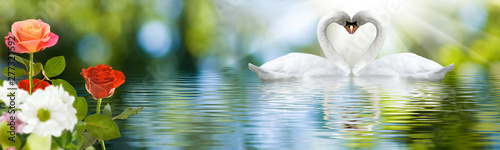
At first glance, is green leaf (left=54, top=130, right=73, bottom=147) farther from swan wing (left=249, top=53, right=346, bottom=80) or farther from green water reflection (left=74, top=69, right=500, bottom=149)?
swan wing (left=249, top=53, right=346, bottom=80)

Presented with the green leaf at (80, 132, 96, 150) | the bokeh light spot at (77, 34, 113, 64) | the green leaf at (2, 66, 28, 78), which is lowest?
the bokeh light spot at (77, 34, 113, 64)

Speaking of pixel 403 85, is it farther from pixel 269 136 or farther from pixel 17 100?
pixel 17 100

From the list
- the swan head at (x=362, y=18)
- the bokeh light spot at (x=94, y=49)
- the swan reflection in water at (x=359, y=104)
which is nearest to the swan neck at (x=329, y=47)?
the swan head at (x=362, y=18)

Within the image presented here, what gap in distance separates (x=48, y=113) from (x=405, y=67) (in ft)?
31.6

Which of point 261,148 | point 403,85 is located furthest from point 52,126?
point 403,85

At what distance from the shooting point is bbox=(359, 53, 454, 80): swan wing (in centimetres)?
A: 1084

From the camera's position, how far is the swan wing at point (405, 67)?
35.6 ft

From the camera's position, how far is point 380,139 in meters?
4.62

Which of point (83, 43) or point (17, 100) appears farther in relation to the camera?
point (83, 43)

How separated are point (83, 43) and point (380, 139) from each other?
1636 cm

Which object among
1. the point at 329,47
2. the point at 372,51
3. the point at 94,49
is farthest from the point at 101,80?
the point at 94,49

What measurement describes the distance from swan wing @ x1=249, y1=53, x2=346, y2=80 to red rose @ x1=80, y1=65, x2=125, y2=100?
25.7 feet

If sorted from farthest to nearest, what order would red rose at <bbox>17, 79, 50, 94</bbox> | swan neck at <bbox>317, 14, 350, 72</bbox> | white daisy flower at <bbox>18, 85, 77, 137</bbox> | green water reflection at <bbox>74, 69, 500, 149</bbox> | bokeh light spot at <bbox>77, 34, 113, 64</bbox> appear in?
bokeh light spot at <bbox>77, 34, 113, 64</bbox> → swan neck at <bbox>317, 14, 350, 72</bbox> → green water reflection at <bbox>74, 69, 500, 149</bbox> → red rose at <bbox>17, 79, 50, 94</bbox> → white daisy flower at <bbox>18, 85, 77, 137</bbox>

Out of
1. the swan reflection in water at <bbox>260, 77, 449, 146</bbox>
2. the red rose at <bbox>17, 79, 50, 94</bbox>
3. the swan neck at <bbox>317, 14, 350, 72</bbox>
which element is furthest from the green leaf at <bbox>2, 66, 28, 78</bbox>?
the swan neck at <bbox>317, 14, 350, 72</bbox>
